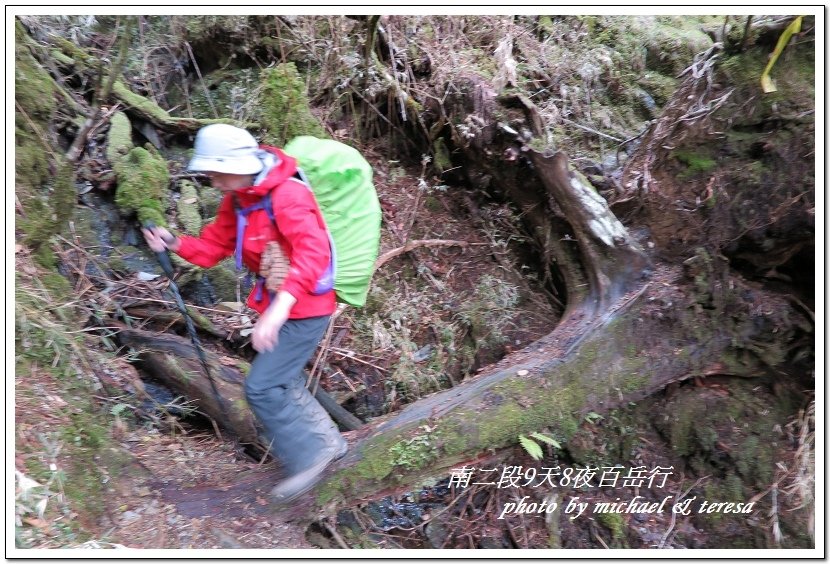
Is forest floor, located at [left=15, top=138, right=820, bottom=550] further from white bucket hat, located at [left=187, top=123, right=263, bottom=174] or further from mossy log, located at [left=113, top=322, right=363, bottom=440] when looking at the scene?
white bucket hat, located at [left=187, top=123, right=263, bottom=174]

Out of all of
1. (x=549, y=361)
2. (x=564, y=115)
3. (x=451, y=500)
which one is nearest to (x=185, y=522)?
(x=451, y=500)

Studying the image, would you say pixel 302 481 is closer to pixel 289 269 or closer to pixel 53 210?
pixel 289 269

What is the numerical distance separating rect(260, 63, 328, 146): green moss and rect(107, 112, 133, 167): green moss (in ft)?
3.96

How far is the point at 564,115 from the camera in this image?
645 centimetres

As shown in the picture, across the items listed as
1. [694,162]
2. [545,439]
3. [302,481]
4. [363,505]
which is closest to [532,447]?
[545,439]

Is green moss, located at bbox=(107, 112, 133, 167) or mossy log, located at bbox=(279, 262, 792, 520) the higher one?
green moss, located at bbox=(107, 112, 133, 167)

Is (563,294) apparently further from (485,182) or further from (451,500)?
(451,500)

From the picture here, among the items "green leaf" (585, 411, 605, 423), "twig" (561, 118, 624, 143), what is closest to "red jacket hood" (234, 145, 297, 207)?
"green leaf" (585, 411, 605, 423)

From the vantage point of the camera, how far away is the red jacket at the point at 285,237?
2758mm

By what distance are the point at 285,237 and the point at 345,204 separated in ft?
1.30

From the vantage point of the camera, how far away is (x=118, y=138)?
490 centimetres

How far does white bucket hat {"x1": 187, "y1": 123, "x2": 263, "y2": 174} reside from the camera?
2729mm

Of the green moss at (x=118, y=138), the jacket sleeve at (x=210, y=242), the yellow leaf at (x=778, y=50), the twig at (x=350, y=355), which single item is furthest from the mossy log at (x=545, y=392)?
the green moss at (x=118, y=138)
